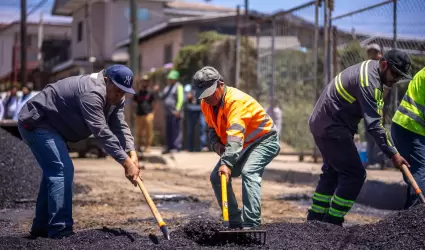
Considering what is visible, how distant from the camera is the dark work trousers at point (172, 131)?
58.9ft

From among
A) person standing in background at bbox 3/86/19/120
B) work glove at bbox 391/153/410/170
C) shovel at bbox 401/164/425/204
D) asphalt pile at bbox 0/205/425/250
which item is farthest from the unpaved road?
person standing in background at bbox 3/86/19/120

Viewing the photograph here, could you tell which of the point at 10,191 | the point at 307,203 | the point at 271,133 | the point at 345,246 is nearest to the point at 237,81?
the point at 307,203

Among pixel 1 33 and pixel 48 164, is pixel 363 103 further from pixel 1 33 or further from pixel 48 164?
pixel 1 33

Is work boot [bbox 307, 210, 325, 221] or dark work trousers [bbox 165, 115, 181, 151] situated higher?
work boot [bbox 307, 210, 325, 221]

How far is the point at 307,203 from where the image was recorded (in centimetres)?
1023

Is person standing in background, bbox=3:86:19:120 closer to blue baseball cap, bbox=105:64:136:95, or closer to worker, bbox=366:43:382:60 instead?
worker, bbox=366:43:382:60

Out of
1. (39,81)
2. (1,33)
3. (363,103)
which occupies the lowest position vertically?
(39,81)

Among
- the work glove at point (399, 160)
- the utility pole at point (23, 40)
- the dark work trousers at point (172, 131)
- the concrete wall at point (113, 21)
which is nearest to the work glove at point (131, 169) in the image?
→ the work glove at point (399, 160)

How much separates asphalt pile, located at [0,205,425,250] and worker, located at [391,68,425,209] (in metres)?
1.00

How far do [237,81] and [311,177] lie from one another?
5.82 metres

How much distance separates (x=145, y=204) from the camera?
9906mm

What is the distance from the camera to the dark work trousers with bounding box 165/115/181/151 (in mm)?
17938

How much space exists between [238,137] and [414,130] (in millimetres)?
2167

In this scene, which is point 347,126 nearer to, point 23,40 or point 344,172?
point 344,172
